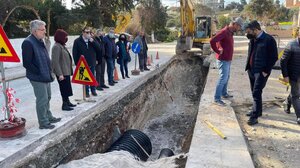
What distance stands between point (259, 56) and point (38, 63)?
4031mm

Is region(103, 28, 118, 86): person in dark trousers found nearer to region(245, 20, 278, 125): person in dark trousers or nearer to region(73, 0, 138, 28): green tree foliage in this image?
region(245, 20, 278, 125): person in dark trousers

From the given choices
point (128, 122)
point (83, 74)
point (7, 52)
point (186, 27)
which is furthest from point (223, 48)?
point (186, 27)

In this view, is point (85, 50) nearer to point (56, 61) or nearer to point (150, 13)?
point (56, 61)

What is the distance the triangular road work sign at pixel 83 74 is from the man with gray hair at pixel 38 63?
5.04 feet

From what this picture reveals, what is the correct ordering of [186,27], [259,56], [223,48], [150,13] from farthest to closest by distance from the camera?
[150,13]
[186,27]
[223,48]
[259,56]

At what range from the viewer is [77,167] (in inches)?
153

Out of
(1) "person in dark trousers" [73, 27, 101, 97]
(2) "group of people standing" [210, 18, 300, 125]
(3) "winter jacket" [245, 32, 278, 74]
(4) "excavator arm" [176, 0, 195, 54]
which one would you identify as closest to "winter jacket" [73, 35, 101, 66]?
(1) "person in dark trousers" [73, 27, 101, 97]

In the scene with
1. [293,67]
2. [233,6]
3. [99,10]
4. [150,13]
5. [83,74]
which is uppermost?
[233,6]

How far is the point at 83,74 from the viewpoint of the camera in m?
7.07

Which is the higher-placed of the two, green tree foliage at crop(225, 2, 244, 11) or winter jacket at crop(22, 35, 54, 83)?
green tree foliage at crop(225, 2, 244, 11)

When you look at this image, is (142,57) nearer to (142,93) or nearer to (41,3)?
(142,93)

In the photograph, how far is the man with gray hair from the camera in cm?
514

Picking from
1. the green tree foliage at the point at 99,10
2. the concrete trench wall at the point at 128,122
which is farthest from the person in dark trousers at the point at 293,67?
the green tree foliage at the point at 99,10

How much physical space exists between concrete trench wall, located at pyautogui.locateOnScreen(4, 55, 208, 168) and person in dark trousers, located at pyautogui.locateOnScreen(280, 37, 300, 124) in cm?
233
